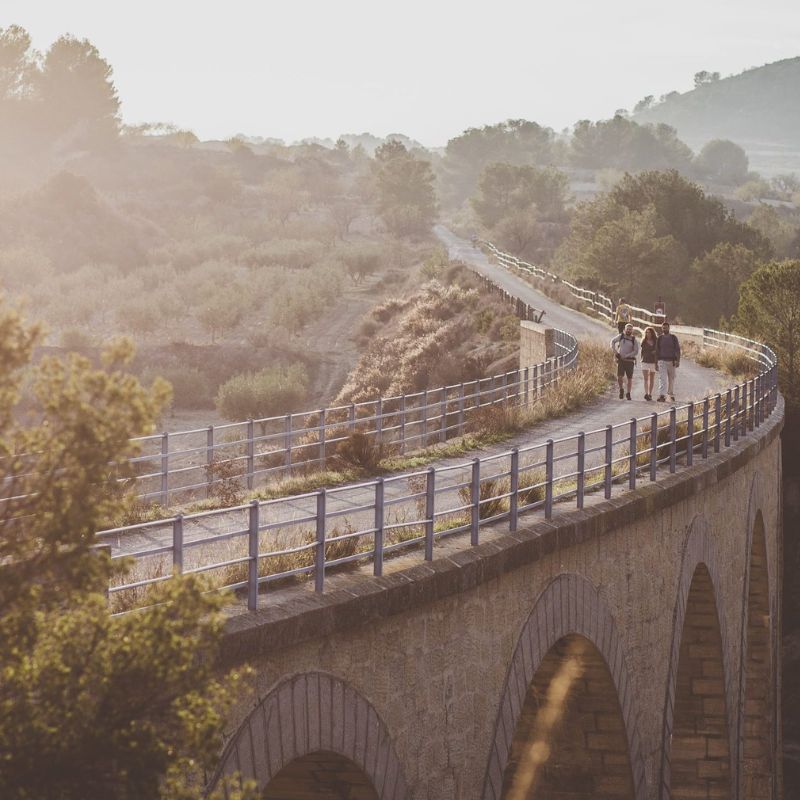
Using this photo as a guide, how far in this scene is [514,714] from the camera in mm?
10977

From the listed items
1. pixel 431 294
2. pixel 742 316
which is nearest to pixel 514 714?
pixel 742 316

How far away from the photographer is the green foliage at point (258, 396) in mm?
43125

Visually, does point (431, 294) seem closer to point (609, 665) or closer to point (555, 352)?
point (555, 352)

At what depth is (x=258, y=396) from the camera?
43.2 meters

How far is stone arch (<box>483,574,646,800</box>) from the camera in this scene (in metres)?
10.8

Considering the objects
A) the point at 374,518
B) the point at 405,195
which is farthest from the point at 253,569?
the point at 405,195

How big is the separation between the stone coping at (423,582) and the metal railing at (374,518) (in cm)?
18

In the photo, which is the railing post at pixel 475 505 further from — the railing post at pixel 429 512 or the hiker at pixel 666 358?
the hiker at pixel 666 358

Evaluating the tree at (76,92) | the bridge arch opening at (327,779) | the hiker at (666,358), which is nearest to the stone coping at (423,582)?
the bridge arch opening at (327,779)

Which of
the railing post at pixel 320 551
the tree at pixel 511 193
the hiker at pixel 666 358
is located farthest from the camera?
the tree at pixel 511 193

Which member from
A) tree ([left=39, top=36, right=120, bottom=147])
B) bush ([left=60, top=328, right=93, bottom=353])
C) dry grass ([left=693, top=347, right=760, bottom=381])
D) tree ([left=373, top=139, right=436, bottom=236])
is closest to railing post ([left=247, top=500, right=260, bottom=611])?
dry grass ([left=693, top=347, right=760, bottom=381])

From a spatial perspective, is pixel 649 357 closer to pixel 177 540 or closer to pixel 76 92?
pixel 177 540

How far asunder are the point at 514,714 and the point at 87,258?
74.1m

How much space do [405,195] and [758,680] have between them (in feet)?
299
